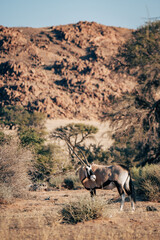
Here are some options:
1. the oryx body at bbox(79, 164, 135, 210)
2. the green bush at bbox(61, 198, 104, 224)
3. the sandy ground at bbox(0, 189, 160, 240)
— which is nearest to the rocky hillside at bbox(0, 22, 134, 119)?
the oryx body at bbox(79, 164, 135, 210)

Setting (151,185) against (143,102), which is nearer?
(151,185)

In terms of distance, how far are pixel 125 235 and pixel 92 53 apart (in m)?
71.3

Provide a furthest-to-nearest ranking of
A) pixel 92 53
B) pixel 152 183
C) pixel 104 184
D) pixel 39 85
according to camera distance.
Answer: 1. pixel 92 53
2. pixel 39 85
3. pixel 152 183
4. pixel 104 184

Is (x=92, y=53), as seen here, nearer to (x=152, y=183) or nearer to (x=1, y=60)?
(x=1, y=60)

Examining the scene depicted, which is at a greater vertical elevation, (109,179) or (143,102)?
(143,102)

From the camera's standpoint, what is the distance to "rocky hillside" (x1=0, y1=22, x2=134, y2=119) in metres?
54.3

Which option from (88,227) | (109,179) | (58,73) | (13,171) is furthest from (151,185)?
(58,73)

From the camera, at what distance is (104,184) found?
683cm

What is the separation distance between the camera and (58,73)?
208ft

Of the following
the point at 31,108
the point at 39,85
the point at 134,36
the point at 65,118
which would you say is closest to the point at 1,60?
the point at 39,85

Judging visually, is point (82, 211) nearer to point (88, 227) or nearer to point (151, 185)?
point (88, 227)

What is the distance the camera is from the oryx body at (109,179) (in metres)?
6.77

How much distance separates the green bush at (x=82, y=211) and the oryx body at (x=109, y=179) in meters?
0.89

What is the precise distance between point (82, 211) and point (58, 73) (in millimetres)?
59809
